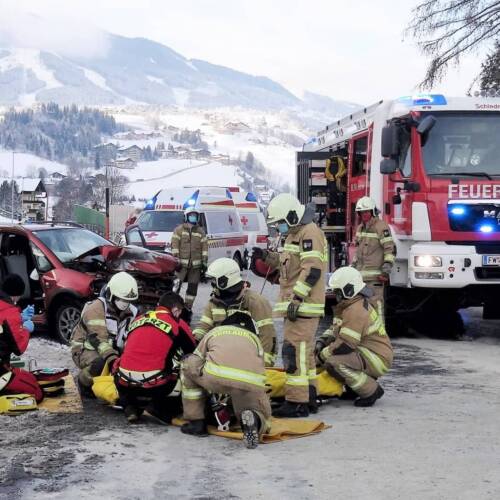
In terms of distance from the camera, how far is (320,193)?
1368 centimetres

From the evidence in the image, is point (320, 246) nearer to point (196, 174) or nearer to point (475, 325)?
point (475, 325)

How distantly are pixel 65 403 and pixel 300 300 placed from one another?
7.15ft

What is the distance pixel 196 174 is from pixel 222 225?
565ft

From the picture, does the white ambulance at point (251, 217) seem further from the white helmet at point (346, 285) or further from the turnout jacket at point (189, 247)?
the white helmet at point (346, 285)

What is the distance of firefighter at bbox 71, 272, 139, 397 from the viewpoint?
7.52 meters

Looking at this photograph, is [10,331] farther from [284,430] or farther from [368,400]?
[368,400]

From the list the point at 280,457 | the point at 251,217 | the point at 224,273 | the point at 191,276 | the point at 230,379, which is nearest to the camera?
the point at 280,457

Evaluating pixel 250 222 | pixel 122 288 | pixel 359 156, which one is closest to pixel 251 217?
pixel 250 222

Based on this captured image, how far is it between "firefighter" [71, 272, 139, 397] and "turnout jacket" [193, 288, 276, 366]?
959mm

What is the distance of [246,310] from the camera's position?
23.0ft

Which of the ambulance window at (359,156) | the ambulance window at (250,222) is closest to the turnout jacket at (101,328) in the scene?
the ambulance window at (359,156)

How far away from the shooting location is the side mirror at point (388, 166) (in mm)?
10180

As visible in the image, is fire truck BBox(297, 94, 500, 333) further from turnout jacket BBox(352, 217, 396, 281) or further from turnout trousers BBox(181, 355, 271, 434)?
turnout trousers BBox(181, 355, 271, 434)

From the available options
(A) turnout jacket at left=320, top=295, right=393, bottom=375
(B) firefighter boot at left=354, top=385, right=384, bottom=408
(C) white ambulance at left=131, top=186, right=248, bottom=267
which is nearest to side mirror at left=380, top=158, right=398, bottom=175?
(A) turnout jacket at left=320, top=295, right=393, bottom=375
